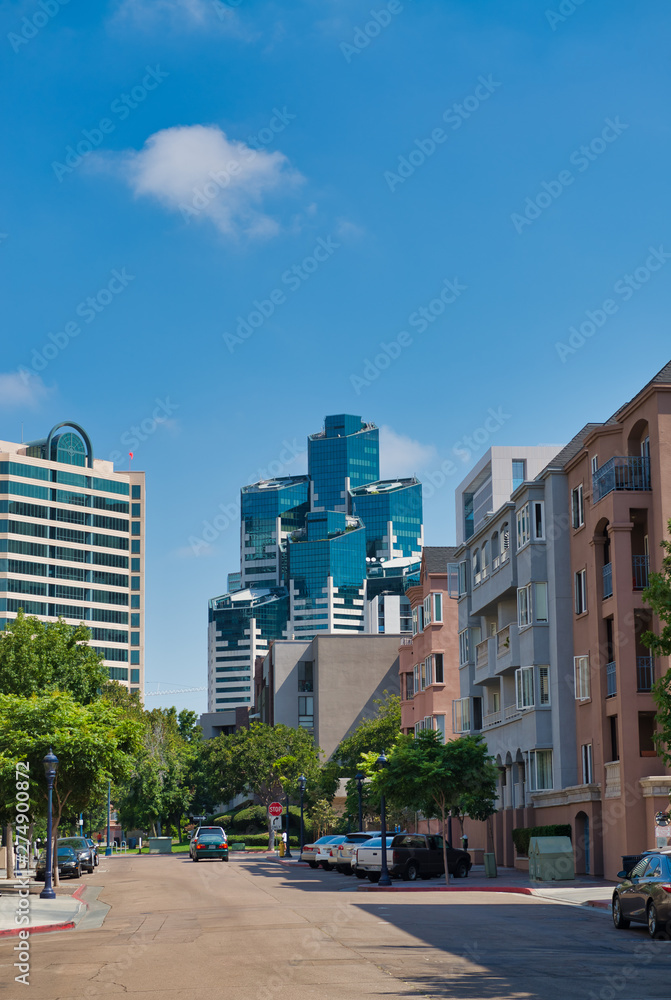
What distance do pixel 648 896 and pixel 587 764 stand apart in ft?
71.3

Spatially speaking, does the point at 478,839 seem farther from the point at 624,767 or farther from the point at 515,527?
the point at 624,767

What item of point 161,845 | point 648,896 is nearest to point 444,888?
point 648,896

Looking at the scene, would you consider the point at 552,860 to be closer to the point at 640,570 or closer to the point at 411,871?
the point at 411,871

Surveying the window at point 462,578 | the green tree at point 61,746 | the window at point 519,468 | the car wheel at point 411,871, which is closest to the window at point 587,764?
the car wheel at point 411,871

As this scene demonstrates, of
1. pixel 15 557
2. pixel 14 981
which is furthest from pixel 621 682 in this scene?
pixel 15 557

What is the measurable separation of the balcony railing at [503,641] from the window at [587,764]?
25.6ft

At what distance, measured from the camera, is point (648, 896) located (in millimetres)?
21031

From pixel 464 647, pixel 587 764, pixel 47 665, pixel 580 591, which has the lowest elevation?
pixel 587 764

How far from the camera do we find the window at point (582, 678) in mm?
42312

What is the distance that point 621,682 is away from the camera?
38188 mm

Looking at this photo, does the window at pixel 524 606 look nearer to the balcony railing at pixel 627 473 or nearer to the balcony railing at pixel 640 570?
the balcony railing at pixel 640 570

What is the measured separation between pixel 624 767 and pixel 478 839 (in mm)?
20699

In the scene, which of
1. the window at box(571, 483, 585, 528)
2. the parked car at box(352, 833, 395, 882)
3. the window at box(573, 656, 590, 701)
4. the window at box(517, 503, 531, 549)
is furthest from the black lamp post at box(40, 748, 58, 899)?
the window at box(517, 503, 531, 549)

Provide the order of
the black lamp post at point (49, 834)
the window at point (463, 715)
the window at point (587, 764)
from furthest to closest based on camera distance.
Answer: the window at point (463, 715)
the window at point (587, 764)
the black lamp post at point (49, 834)
